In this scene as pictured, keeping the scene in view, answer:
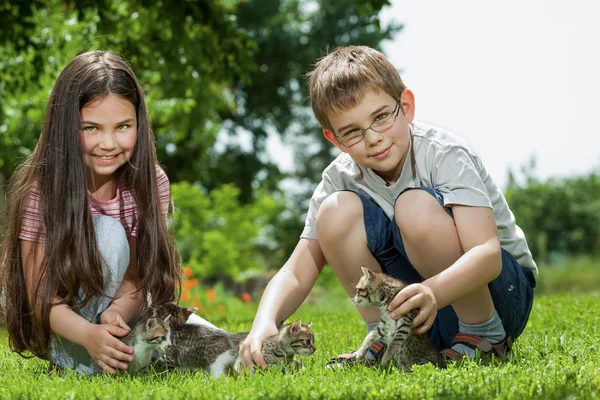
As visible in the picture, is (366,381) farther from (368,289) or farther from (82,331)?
(82,331)

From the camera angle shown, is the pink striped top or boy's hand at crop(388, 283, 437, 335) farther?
the pink striped top

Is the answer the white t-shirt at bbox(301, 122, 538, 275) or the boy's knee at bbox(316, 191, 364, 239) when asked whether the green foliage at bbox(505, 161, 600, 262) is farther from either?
the boy's knee at bbox(316, 191, 364, 239)

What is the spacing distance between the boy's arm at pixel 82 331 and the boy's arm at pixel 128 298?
16 centimetres

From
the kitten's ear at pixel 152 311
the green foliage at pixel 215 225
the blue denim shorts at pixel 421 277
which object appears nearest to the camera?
the blue denim shorts at pixel 421 277

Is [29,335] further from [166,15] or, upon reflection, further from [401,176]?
[166,15]

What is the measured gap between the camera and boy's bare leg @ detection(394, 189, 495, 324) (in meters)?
3.18

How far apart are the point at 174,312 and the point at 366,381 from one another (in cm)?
129

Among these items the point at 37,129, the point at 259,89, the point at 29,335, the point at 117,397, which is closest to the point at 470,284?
the point at 117,397

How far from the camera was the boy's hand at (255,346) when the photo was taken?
3189 millimetres

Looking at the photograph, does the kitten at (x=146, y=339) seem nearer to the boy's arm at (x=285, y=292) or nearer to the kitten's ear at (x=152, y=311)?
the kitten's ear at (x=152, y=311)

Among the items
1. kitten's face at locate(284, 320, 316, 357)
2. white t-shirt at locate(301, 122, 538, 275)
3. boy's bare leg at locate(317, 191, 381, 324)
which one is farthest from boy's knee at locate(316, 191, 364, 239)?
kitten's face at locate(284, 320, 316, 357)

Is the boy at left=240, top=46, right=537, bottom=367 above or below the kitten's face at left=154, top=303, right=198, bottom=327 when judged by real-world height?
above

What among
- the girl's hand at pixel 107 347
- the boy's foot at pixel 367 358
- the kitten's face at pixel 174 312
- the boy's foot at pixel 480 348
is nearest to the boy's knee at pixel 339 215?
the boy's foot at pixel 367 358

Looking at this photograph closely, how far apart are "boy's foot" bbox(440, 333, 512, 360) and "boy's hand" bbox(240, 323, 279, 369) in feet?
2.69
